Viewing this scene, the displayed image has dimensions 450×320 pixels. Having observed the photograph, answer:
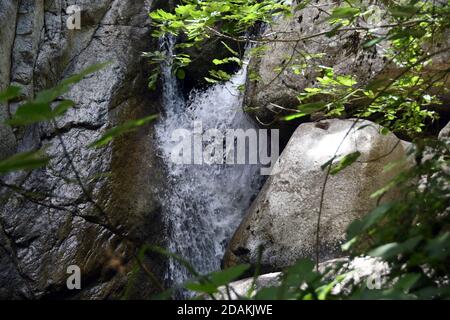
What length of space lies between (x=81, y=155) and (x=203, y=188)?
60.0 inches

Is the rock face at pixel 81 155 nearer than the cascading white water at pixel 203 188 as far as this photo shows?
Yes

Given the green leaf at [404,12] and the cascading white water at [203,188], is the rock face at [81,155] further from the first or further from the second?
the green leaf at [404,12]

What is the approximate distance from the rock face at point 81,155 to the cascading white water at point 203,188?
0.79 ft

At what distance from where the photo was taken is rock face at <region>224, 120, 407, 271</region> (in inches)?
188

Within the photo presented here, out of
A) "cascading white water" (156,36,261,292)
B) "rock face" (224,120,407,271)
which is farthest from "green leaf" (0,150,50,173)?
"cascading white water" (156,36,261,292)

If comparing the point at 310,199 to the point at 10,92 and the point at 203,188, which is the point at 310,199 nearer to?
the point at 203,188

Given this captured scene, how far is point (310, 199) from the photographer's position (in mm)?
4973

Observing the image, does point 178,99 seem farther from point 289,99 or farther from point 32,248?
point 32,248

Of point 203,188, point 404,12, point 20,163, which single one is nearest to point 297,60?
point 203,188

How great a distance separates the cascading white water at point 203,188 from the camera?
19.7 feet

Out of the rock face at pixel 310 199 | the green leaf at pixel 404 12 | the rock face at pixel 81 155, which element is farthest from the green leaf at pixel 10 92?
the rock face at pixel 310 199

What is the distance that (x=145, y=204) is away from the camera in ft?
19.2

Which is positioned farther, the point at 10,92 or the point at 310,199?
the point at 310,199
